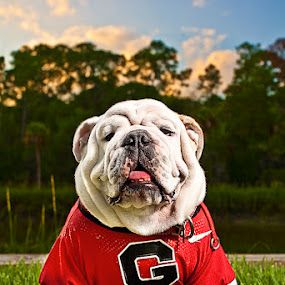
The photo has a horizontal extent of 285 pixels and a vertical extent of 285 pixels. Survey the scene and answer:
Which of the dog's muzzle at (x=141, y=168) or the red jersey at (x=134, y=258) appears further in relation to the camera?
the red jersey at (x=134, y=258)

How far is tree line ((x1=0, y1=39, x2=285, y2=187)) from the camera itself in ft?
71.6

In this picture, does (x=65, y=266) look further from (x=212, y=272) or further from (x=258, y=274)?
(x=258, y=274)

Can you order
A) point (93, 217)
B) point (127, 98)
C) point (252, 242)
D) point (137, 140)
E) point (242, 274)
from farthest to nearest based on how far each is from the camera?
point (127, 98)
point (252, 242)
point (242, 274)
point (93, 217)
point (137, 140)

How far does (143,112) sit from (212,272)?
697mm

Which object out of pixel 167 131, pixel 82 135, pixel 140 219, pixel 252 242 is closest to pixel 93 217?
pixel 140 219

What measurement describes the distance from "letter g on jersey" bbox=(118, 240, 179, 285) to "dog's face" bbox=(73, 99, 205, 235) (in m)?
0.07

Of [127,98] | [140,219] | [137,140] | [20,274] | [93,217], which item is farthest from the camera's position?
[127,98]

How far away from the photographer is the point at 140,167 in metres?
2.68

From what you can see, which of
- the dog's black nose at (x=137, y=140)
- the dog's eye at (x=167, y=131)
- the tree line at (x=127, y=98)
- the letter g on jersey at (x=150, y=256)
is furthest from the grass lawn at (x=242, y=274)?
the tree line at (x=127, y=98)

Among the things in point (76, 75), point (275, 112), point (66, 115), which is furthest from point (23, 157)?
point (275, 112)

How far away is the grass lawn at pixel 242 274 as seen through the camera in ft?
13.5

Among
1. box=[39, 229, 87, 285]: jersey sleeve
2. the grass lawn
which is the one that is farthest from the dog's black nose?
the grass lawn

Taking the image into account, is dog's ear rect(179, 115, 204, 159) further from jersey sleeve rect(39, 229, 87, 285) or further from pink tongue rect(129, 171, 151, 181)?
jersey sleeve rect(39, 229, 87, 285)

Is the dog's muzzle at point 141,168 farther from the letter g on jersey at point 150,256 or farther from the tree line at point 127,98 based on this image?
the tree line at point 127,98
